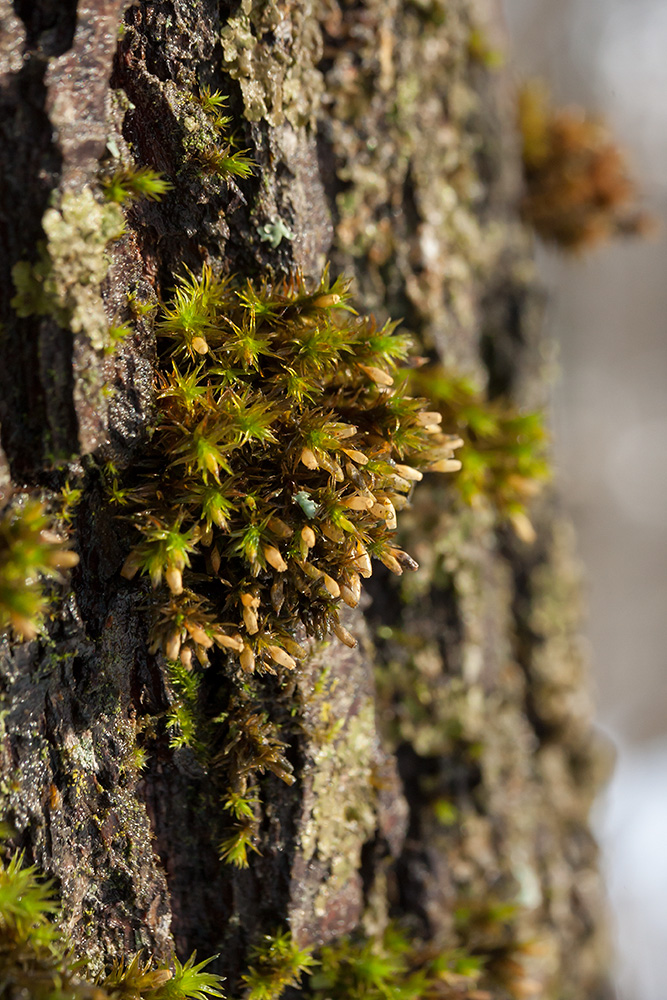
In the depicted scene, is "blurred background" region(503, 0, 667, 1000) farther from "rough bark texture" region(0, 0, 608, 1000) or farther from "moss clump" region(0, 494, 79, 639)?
"moss clump" region(0, 494, 79, 639)

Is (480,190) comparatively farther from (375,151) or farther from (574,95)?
(574,95)

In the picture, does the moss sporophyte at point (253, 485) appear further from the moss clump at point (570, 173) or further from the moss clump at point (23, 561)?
the moss clump at point (570, 173)

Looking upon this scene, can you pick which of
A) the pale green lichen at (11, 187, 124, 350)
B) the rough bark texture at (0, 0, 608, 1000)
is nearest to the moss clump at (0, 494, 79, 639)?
the rough bark texture at (0, 0, 608, 1000)

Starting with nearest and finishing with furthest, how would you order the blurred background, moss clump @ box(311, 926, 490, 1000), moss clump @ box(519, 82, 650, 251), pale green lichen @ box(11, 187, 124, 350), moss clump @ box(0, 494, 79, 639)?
moss clump @ box(0, 494, 79, 639) < pale green lichen @ box(11, 187, 124, 350) < moss clump @ box(311, 926, 490, 1000) < moss clump @ box(519, 82, 650, 251) < the blurred background

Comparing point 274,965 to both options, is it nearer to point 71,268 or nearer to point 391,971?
point 391,971

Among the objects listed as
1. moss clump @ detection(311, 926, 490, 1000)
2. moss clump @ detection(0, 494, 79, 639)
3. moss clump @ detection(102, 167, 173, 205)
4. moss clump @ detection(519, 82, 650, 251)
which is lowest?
moss clump @ detection(311, 926, 490, 1000)

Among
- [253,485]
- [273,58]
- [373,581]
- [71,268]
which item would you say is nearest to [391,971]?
[373,581]
